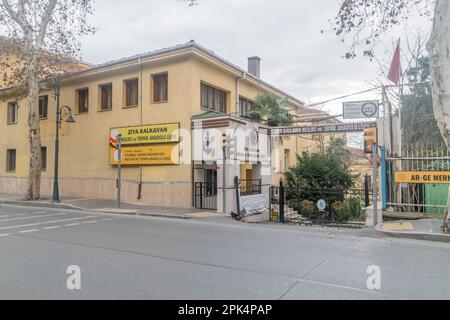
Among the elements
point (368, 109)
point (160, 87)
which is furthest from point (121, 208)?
point (368, 109)

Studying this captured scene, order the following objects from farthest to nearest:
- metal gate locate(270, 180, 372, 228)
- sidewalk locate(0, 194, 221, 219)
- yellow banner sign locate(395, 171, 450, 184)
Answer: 1. metal gate locate(270, 180, 372, 228)
2. sidewalk locate(0, 194, 221, 219)
3. yellow banner sign locate(395, 171, 450, 184)

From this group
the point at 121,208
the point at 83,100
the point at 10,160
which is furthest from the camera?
the point at 10,160

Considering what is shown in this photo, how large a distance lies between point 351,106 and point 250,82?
9.08 m

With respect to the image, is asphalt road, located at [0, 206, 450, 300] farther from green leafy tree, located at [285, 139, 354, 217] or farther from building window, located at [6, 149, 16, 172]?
building window, located at [6, 149, 16, 172]

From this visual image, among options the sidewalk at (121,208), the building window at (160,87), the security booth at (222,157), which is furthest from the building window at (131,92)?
the sidewalk at (121,208)

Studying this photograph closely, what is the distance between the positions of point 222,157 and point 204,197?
217 centimetres

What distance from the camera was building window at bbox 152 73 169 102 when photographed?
56.3ft

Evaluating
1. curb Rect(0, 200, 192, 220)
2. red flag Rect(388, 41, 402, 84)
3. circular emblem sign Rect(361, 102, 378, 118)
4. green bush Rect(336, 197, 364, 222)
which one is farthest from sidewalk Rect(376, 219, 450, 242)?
curb Rect(0, 200, 192, 220)

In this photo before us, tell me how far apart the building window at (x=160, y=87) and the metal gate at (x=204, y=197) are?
14.9ft

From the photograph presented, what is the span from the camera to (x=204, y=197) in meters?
16.1

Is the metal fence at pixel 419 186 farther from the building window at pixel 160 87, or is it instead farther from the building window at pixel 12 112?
the building window at pixel 12 112

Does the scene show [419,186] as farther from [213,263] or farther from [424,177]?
[213,263]

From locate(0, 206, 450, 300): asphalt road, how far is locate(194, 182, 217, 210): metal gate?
532 centimetres

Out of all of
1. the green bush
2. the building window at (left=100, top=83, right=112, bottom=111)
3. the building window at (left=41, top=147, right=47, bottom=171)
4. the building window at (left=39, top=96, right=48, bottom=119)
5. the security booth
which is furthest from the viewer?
the building window at (left=39, top=96, right=48, bottom=119)
